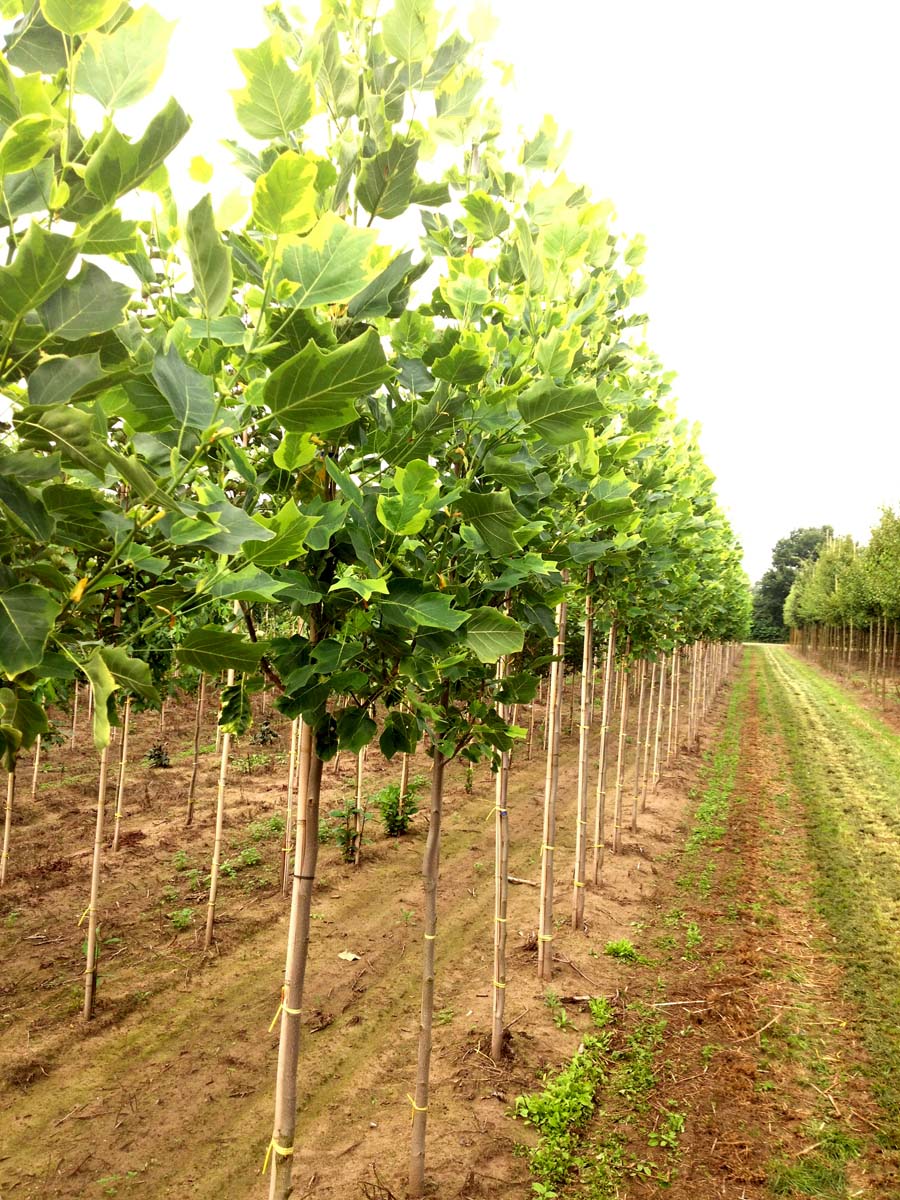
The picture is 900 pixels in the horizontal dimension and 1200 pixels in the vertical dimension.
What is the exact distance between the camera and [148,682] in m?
1.04

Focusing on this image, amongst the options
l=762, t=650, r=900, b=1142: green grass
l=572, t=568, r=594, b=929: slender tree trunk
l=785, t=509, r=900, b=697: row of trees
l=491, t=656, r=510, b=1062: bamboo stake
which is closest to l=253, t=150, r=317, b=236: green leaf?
l=491, t=656, r=510, b=1062: bamboo stake

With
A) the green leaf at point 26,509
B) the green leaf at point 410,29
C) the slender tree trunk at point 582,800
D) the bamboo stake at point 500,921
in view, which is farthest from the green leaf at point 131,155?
the slender tree trunk at point 582,800

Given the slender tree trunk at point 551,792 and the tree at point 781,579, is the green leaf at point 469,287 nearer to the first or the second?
the slender tree trunk at point 551,792

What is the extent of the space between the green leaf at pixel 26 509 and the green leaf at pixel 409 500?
720mm

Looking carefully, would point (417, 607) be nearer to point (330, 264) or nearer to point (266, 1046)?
point (330, 264)

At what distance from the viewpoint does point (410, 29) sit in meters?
1.77

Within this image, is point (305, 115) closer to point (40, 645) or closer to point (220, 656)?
point (220, 656)

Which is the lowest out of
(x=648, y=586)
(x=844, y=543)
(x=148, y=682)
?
(x=148, y=682)

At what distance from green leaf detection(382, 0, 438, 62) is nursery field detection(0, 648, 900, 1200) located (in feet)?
15.8

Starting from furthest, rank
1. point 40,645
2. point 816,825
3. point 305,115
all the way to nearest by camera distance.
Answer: point 816,825 < point 305,115 < point 40,645

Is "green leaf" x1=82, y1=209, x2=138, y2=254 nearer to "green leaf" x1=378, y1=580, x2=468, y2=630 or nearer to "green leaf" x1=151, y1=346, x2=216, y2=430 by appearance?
A: "green leaf" x1=151, y1=346, x2=216, y2=430

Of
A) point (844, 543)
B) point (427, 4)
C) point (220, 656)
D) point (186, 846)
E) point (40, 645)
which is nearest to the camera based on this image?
point (40, 645)

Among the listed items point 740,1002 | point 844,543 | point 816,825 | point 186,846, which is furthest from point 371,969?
point 844,543

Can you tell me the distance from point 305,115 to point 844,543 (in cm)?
4593
